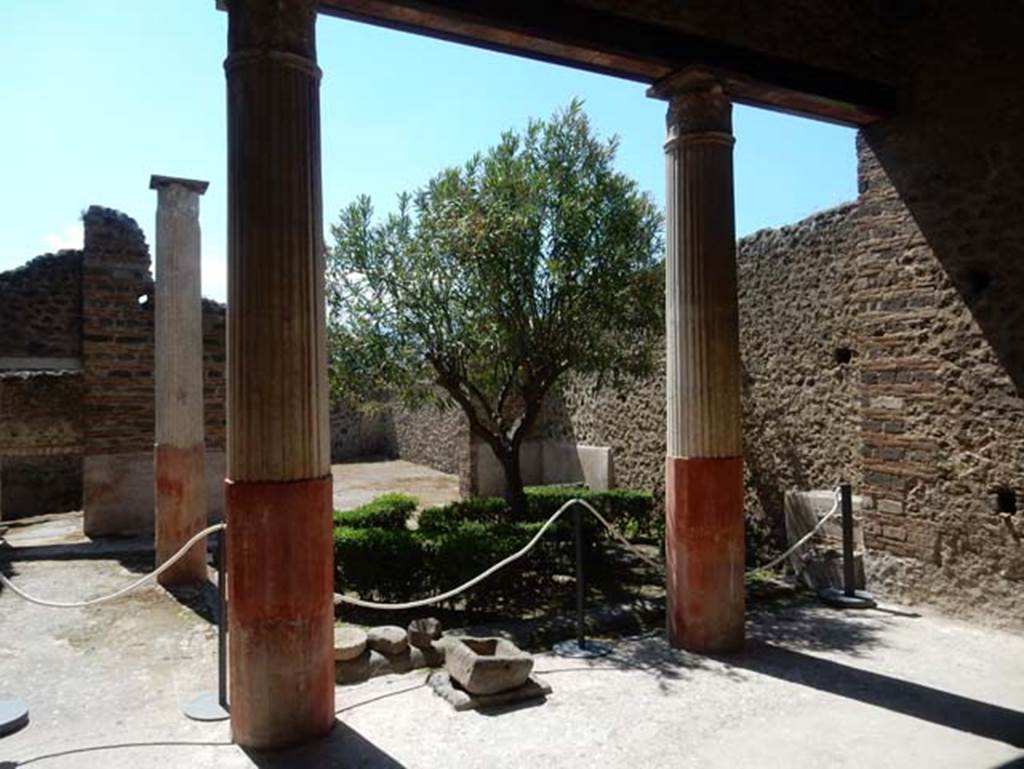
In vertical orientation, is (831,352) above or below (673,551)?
above

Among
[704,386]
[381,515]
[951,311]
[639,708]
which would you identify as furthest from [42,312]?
[951,311]

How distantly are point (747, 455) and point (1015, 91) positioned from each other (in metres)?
4.71

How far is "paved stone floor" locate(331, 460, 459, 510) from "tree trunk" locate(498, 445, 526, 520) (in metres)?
5.01

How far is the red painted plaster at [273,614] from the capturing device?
144 inches

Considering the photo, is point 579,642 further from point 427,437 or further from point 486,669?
point 427,437

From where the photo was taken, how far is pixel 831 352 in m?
7.63

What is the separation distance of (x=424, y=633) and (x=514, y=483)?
374 centimetres

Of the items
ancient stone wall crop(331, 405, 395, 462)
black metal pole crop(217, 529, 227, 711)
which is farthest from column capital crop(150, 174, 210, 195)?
ancient stone wall crop(331, 405, 395, 462)

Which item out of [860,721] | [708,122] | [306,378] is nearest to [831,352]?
[708,122]

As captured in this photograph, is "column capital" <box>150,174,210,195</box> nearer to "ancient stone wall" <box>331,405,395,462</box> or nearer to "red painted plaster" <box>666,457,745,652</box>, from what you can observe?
"red painted plaster" <box>666,457,745,652</box>

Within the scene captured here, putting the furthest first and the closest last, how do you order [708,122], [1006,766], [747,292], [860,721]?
[747,292] < [708,122] < [860,721] < [1006,766]

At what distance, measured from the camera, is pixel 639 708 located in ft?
13.7

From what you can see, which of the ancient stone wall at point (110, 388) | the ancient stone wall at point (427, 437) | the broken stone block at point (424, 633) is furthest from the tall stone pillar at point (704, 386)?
the ancient stone wall at point (427, 437)

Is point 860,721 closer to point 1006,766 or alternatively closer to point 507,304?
point 1006,766
